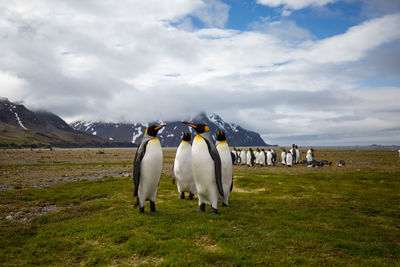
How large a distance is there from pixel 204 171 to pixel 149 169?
5.99 ft

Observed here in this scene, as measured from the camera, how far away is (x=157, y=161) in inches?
321

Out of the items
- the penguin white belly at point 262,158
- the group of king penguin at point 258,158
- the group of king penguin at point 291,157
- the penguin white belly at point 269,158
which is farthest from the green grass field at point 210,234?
the penguin white belly at point 262,158

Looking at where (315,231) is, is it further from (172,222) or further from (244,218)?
(172,222)

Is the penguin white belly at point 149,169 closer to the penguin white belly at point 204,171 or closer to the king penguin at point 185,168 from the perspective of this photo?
the penguin white belly at point 204,171

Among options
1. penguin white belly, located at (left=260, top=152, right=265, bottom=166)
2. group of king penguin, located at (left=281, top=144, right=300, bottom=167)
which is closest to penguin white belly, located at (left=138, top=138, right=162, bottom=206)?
group of king penguin, located at (left=281, top=144, right=300, bottom=167)

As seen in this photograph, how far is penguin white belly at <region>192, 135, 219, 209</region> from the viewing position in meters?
8.32

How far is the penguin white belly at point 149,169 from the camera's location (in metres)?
8.04

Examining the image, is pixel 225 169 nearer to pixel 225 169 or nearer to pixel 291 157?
pixel 225 169

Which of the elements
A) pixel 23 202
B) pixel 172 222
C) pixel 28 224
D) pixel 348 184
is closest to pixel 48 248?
pixel 28 224

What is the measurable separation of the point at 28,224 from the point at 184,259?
598cm

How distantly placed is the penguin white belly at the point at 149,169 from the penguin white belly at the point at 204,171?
50.4 inches

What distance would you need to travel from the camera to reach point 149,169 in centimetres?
803

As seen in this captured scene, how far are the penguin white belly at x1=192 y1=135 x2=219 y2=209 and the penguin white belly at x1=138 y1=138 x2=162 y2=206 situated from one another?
1.28 m

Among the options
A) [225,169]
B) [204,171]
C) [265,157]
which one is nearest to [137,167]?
[204,171]
